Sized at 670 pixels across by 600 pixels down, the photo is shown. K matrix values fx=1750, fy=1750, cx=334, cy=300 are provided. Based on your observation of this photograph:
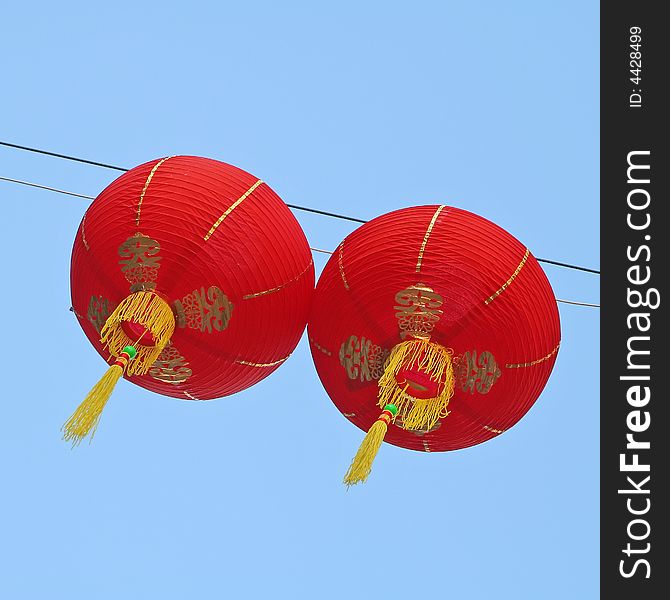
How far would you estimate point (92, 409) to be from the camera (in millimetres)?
5188

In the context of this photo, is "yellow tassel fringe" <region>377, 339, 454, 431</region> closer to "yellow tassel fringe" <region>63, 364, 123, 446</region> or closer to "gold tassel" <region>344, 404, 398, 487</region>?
"gold tassel" <region>344, 404, 398, 487</region>

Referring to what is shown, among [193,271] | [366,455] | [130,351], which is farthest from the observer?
[130,351]

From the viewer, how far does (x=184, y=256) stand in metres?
5.22

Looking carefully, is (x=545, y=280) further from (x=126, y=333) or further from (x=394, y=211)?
(x=126, y=333)

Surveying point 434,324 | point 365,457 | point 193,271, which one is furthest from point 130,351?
point 434,324

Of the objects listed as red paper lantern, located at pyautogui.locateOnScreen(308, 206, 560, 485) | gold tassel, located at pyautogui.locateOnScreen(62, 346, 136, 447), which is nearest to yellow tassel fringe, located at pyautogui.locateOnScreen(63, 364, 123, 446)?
gold tassel, located at pyautogui.locateOnScreen(62, 346, 136, 447)

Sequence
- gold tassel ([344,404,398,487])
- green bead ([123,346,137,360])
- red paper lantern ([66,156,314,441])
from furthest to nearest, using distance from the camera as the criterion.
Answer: green bead ([123,346,137,360])
red paper lantern ([66,156,314,441])
gold tassel ([344,404,398,487])

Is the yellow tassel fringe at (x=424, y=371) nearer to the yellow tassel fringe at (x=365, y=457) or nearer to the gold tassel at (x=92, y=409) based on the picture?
the yellow tassel fringe at (x=365, y=457)

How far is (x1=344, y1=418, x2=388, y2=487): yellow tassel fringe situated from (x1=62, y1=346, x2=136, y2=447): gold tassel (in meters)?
0.76

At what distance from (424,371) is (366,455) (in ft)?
0.99

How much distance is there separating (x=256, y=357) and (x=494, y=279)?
30.9 inches

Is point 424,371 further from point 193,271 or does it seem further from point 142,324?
point 142,324

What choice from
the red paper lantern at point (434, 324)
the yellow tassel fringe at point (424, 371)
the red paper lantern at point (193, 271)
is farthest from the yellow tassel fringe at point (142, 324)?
the yellow tassel fringe at point (424, 371)

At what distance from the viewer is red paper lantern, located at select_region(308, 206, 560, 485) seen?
513cm
